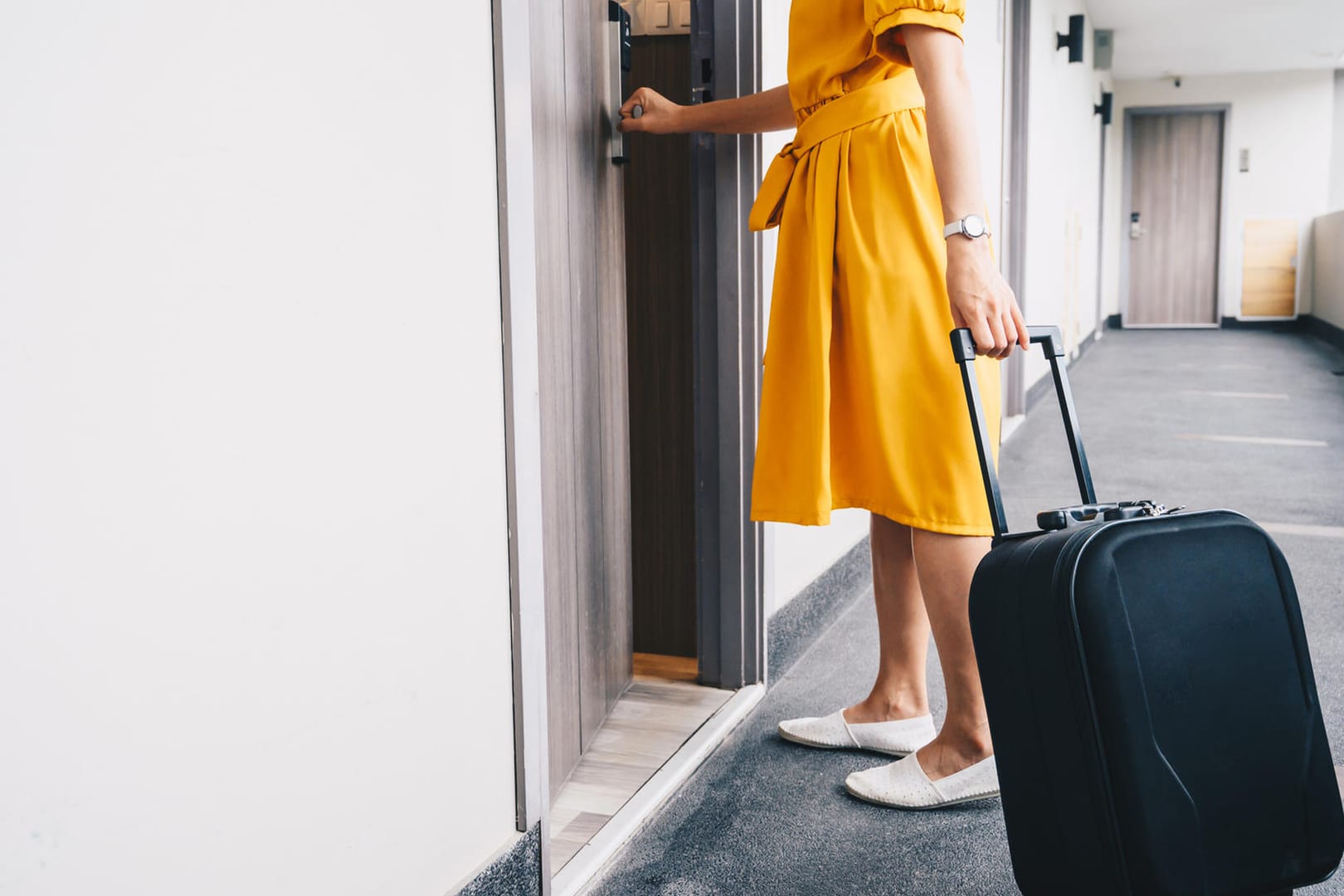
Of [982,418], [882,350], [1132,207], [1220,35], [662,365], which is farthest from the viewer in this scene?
[1132,207]

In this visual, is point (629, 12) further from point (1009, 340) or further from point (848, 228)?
point (1009, 340)

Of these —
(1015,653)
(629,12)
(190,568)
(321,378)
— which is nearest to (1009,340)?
(1015,653)

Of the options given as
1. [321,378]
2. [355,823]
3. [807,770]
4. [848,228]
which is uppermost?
[848,228]

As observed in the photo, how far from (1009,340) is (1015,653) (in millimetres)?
351

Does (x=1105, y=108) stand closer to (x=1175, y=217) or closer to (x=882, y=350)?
(x=1175, y=217)

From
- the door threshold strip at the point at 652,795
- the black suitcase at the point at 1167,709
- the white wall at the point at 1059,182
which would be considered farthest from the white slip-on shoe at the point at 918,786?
the white wall at the point at 1059,182

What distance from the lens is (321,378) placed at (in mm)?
792

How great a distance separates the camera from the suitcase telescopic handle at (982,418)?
108 cm

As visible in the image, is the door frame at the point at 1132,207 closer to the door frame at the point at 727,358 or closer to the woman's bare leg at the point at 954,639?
the door frame at the point at 727,358

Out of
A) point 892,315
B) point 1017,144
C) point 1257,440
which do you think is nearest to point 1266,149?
point 1017,144

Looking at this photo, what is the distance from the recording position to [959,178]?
1205 mm

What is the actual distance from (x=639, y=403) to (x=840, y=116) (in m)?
0.68

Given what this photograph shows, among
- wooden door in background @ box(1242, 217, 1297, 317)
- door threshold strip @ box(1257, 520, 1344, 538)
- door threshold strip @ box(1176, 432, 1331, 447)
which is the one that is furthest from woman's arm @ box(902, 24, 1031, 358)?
wooden door in background @ box(1242, 217, 1297, 317)

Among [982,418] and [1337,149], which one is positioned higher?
[1337,149]
